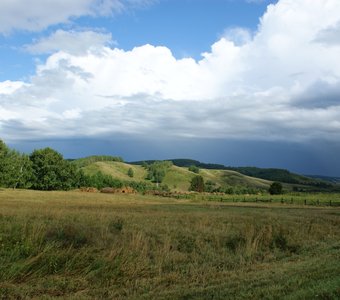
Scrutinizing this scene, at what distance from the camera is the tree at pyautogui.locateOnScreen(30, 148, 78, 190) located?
3925 inches

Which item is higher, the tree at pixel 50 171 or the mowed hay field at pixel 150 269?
the tree at pixel 50 171

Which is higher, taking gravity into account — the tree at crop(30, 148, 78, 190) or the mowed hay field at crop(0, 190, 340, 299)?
the tree at crop(30, 148, 78, 190)

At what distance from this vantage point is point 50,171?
100062 mm

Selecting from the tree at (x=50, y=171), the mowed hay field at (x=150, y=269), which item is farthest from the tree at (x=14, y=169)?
the mowed hay field at (x=150, y=269)

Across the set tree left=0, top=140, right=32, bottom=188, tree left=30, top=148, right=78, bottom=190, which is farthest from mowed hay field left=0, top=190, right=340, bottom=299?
tree left=30, top=148, right=78, bottom=190

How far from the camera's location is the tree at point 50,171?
327 feet

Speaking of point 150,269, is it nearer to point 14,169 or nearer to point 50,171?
point 14,169

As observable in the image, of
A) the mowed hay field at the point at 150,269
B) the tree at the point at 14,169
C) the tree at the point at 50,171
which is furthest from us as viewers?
the tree at the point at 50,171

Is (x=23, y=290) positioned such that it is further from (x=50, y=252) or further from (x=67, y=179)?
(x=67, y=179)

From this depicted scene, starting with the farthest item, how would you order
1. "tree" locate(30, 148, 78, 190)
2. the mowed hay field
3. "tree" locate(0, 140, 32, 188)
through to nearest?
1. "tree" locate(30, 148, 78, 190)
2. "tree" locate(0, 140, 32, 188)
3. the mowed hay field

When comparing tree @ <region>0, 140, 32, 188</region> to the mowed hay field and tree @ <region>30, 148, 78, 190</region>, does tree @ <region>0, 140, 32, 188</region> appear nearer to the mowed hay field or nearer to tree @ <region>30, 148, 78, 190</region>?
tree @ <region>30, 148, 78, 190</region>

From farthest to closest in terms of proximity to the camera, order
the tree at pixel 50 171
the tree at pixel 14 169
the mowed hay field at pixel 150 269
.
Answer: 1. the tree at pixel 50 171
2. the tree at pixel 14 169
3. the mowed hay field at pixel 150 269

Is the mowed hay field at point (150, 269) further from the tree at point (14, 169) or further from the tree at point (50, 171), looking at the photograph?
the tree at point (50, 171)

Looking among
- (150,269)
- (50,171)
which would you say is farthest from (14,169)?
(150,269)
